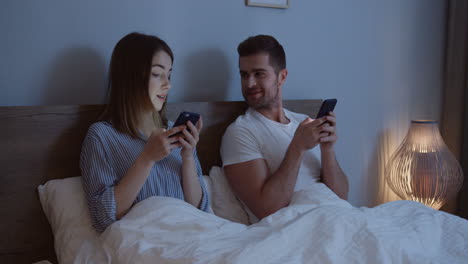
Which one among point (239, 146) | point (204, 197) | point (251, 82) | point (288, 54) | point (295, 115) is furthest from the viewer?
point (288, 54)

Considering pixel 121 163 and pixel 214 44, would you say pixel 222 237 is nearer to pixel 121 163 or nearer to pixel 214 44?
pixel 121 163

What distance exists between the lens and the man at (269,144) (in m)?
1.49

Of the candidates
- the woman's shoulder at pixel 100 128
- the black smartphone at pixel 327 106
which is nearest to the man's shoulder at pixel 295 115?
the black smartphone at pixel 327 106

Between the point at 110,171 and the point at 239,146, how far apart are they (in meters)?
0.49

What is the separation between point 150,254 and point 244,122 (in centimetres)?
74

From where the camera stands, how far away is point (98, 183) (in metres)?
1.22

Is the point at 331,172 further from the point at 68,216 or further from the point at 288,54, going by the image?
the point at 68,216

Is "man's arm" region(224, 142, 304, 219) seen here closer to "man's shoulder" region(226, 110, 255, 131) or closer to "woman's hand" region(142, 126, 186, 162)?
"man's shoulder" region(226, 110, 255, 131)

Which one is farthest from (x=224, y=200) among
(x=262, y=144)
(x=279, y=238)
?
(x=279, y=238)

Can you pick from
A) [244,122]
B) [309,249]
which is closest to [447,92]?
[244,122]

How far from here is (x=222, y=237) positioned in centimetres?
104

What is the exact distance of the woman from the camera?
Answer: 121 centimetres

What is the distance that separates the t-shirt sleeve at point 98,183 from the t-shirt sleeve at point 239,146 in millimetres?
458

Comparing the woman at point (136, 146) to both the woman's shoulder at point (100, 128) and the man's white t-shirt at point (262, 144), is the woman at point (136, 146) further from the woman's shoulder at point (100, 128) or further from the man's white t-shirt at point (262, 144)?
the man's white t-shirt at point (262, 144)
